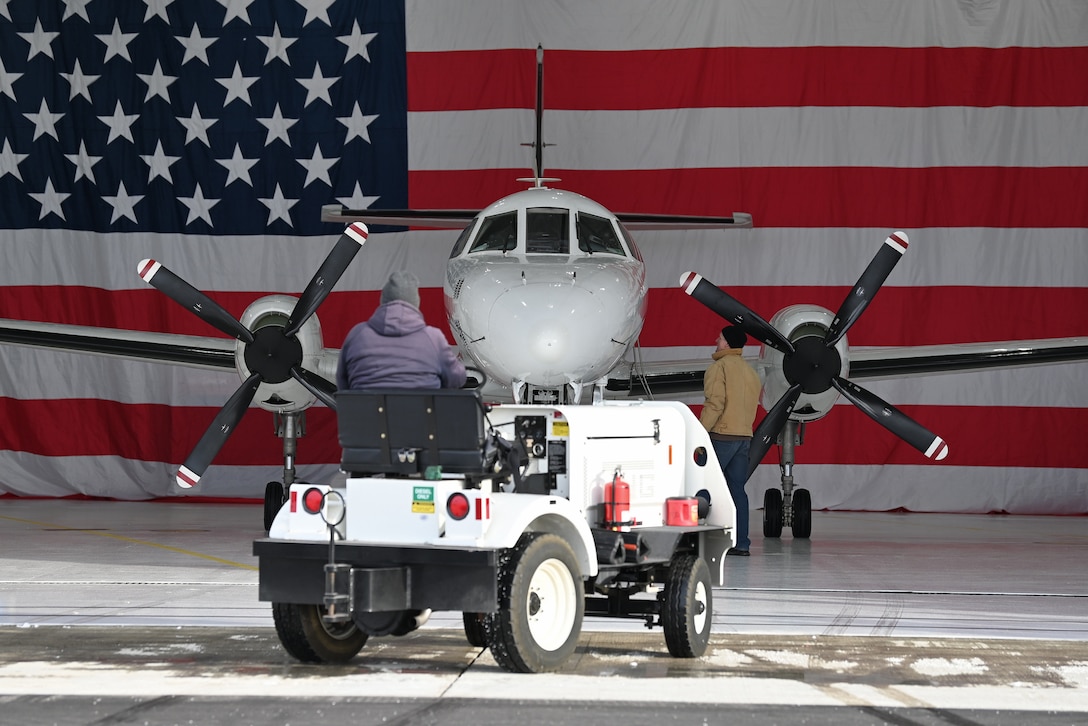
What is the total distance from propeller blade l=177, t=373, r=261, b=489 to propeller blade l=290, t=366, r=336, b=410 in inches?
12.9

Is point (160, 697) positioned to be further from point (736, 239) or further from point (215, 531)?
point (736, 239)

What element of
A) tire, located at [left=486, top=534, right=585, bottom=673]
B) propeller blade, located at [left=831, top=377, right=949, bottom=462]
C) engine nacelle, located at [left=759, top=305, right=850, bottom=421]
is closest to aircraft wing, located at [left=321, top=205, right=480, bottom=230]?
engine nacelle, located at [left=759, top=305, right=850, bottom=421]

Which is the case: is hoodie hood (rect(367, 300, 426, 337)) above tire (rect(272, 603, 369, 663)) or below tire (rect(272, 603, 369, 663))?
above

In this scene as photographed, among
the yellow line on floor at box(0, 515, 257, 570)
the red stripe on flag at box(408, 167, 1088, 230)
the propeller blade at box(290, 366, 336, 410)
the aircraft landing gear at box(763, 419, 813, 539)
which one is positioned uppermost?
the red stripe on flag at box(408, 167, 1088, 230)

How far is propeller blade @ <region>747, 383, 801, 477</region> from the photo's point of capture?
35.8 feet

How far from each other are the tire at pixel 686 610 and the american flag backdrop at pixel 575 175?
8.89 metres

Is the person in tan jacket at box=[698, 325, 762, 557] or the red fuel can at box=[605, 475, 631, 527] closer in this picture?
the red fuel can at box=[605, 475, 631, 527]

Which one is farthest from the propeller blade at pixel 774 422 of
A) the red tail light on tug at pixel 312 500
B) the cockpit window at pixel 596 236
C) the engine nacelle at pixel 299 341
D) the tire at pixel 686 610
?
the red tail light on tug at pixel 312 500

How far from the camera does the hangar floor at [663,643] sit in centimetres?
498

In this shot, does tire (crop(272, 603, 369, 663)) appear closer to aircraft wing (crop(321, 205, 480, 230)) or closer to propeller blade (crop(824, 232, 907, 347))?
propeller blade (crop(824, 232, 907, 347))

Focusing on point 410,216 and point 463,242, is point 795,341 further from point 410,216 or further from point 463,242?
point 410,216

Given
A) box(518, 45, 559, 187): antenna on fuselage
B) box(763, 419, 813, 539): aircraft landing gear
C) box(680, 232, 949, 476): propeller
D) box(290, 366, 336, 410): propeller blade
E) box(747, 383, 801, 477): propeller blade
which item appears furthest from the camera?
box(518, 45, 559, 187): antenna on fuselage

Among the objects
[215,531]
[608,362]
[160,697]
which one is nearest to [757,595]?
[608,362]

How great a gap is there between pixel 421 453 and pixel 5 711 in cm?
174
